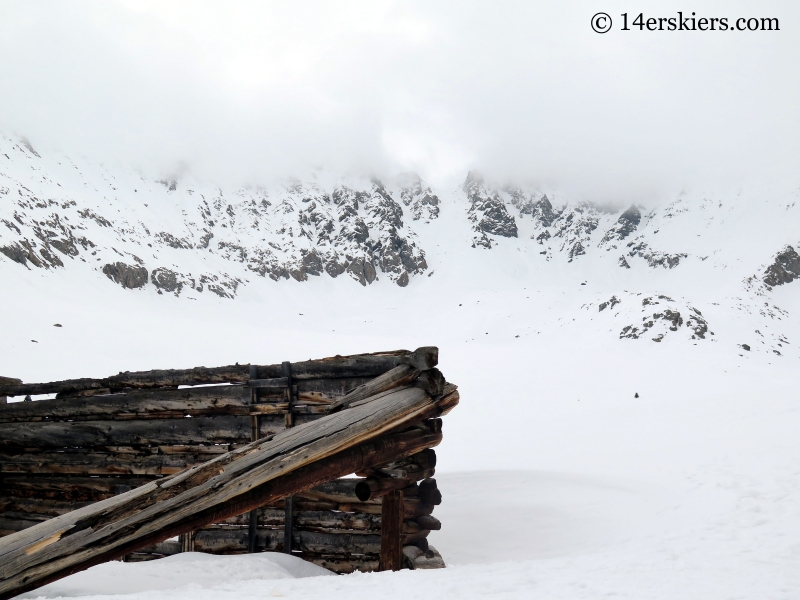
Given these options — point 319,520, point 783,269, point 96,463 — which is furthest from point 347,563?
point 783,269

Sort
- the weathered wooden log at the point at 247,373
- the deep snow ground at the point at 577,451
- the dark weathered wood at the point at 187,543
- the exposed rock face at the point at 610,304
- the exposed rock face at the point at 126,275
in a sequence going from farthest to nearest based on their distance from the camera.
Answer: the exposed rock face at the point at 126,275
the exposed rock face at the point at 610,304
the dark weathered wood at the point at 187,543
the weathered wooden log at the point at 247,373
the deep snow ground at the point at 577,451

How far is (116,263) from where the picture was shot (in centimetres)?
5944

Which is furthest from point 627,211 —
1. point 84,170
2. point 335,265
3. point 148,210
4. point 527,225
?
point 84,170

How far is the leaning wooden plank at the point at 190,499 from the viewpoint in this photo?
3557mm

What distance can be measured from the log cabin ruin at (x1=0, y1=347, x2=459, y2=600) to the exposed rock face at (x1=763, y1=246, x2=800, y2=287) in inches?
2994

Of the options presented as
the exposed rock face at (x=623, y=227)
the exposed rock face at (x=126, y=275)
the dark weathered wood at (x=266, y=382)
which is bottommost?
the dark weathered wood at (x=266, y=382)

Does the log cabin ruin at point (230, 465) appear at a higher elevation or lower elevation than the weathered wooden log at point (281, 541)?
higher

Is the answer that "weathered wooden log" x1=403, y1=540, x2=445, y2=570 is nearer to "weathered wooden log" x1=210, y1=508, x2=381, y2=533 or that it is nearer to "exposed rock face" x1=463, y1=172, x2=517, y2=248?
"weathered wooden log" x1=210, y1=508, x2=381, y2=533

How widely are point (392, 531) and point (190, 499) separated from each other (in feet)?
8.85

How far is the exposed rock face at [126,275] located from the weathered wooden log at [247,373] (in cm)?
5597

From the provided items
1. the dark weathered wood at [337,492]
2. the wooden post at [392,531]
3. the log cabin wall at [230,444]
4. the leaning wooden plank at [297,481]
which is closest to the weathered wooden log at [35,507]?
the log cabin wall at [230,444]

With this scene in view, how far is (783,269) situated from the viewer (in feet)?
225

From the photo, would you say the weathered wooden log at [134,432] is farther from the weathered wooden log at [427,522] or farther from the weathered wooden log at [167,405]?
the weathered wooden log at [427,522]

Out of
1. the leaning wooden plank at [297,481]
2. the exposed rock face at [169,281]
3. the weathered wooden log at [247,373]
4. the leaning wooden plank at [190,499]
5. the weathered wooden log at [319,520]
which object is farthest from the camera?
the exposed rock face at [169,281]
